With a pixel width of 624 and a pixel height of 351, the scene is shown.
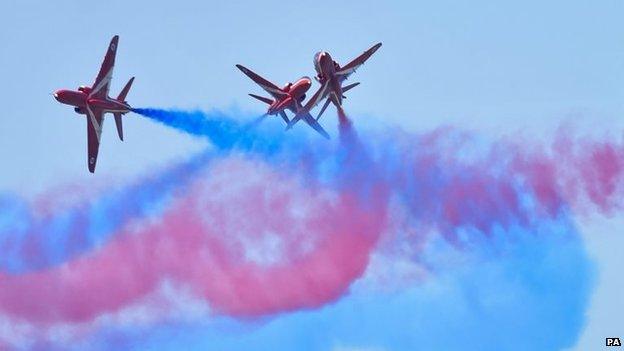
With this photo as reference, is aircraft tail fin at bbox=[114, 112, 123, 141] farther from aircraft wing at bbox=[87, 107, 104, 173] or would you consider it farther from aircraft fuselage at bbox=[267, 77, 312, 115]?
aircraft fuselage at bbox=[267, 77, 312, 115]

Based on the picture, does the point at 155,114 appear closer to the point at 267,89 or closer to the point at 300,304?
the point at 267,89

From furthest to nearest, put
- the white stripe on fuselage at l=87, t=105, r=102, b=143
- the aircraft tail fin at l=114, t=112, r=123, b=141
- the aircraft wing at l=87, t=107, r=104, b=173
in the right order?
1. the aircraft wing at l=87, t=107, r=104, b=173
2. the white stripe on fuselage at l=87, t=105, r=102, b=143
3. the aircraft tail fin at l=114, t=112, r=123, b=141

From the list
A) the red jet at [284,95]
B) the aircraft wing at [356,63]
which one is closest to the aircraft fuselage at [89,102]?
the red jet at [284,95]

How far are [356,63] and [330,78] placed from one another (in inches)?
98.8

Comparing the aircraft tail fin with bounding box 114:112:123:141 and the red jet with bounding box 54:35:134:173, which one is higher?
the red jet with bounding box 54:35:134:173

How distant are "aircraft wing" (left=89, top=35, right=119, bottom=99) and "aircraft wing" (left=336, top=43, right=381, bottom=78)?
46.2 feet

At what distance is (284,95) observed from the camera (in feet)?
247

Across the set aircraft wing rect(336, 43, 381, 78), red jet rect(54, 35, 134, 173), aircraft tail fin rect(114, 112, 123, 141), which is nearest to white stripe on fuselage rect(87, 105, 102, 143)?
red jet rect(54, 35, 134, 173)

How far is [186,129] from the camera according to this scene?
76875mm

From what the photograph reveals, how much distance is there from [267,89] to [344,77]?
5003 mm

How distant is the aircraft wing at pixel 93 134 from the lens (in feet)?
244

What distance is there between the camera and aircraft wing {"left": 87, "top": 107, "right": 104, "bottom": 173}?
74.3 metres


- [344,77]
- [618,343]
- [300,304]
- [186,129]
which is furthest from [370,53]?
[618,343]

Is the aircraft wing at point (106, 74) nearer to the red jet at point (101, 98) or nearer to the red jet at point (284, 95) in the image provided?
the red jet at point (101, 98)
